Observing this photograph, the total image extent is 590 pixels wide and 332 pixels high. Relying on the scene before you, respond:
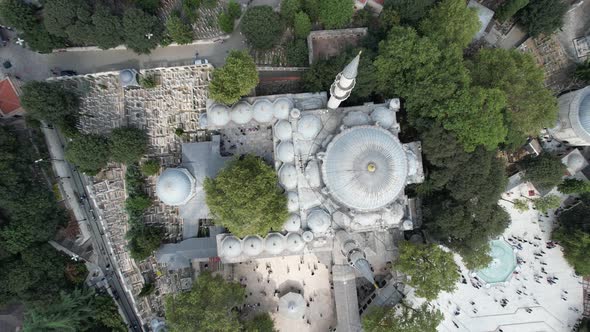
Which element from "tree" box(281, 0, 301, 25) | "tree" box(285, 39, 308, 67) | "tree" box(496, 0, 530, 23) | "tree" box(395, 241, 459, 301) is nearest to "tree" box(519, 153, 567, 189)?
"tree" box(395, 241, 459, 301)

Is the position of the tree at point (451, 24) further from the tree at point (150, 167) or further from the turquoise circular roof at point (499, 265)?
the tree at point (150, 167)

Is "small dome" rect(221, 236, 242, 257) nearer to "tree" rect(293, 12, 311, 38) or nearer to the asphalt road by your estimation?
the asphalt road

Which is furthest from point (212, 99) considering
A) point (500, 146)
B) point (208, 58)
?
point (500, 146)

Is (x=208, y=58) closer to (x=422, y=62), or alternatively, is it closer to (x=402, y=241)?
(x=422, y=62)

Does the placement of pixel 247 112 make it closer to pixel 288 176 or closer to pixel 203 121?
pixel 203 121

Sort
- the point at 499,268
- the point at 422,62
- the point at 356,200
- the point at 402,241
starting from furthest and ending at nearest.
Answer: the point at 499,268 < the point at 402,241 < the point at 422,62 < the point at 356,200

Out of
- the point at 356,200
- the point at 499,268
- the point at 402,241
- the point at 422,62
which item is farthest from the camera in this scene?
the point at 499,268

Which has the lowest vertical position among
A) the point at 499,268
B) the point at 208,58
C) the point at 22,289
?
the point at 499,268

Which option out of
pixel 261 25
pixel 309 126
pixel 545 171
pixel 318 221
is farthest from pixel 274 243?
pixel 545 171
